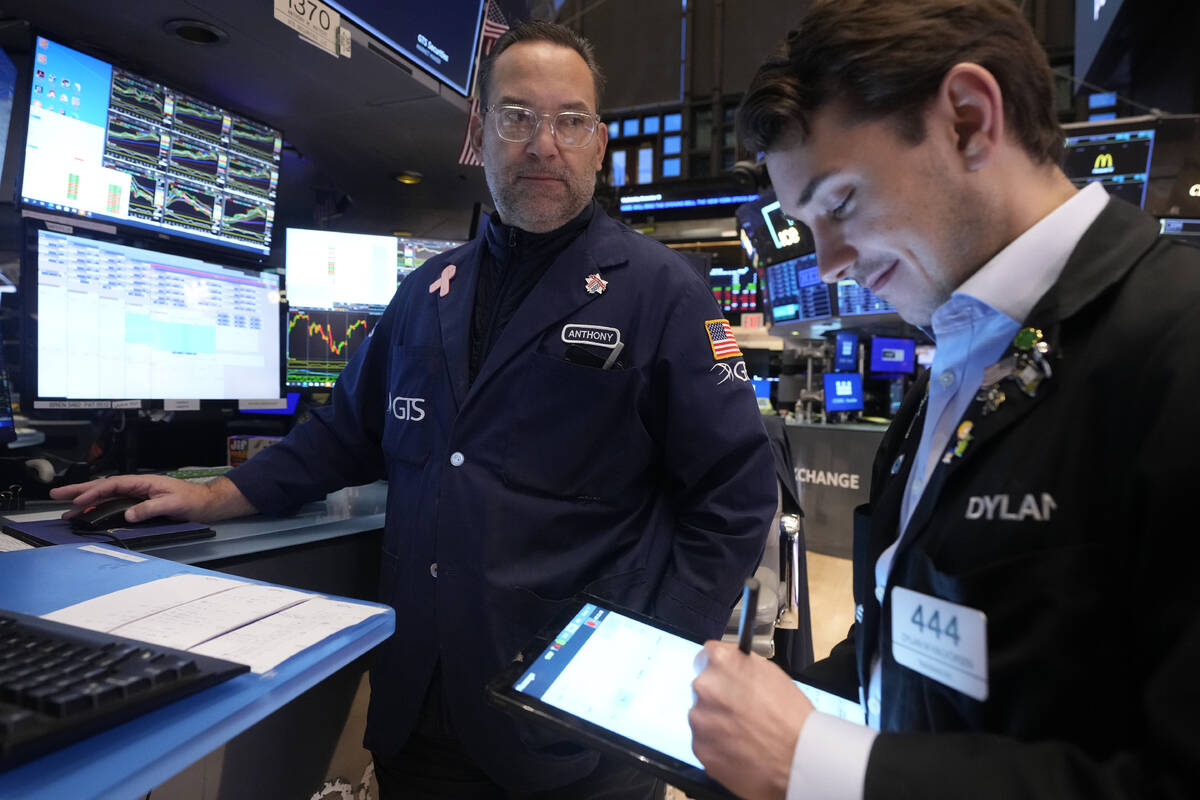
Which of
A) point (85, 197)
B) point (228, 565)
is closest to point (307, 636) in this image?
point (228, 565)

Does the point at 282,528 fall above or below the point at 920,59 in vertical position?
below

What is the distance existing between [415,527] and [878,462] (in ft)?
2.59

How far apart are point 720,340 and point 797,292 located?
4129mm

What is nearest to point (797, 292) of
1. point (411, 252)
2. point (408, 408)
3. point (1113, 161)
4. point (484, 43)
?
point (1113, 161)

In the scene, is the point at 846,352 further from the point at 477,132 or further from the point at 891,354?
the point at 477,132

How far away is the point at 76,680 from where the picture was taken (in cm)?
50

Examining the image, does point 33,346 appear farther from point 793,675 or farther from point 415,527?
point 793,675

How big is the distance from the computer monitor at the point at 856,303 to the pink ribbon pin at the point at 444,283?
12.7ft

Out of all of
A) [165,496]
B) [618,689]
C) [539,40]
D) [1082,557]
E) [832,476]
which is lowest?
[832,476]

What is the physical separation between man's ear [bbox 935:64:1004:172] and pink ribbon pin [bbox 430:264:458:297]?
0.97 m

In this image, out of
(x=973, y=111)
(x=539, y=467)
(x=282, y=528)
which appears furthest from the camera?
(x=282, y=528)

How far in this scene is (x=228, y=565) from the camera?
108 cm

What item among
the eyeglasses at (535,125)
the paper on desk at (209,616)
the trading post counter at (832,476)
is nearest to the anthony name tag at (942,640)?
the paper on desk at (209,616)

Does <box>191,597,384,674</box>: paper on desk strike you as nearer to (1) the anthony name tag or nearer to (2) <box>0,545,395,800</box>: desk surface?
(2) <box>0,545,395,800</box>: desk surface
